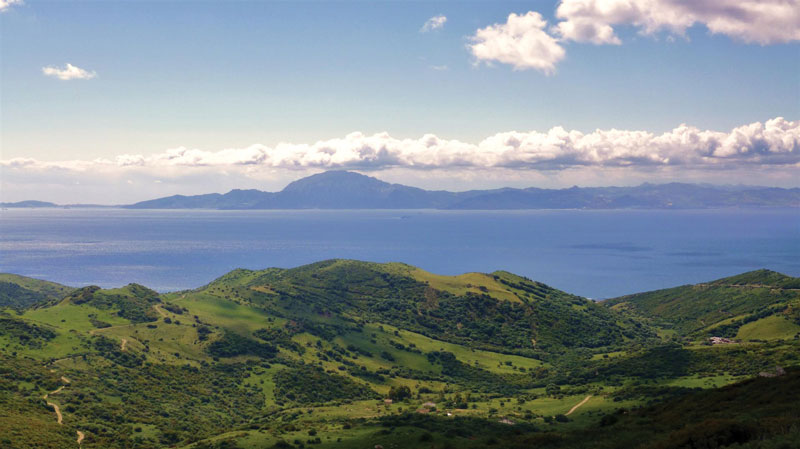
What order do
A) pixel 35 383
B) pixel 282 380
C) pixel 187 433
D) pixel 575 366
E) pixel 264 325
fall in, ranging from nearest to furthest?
pixel 187 433, pixel 35 383, pixel 282 380, pixel 575 366, pixel 264 325

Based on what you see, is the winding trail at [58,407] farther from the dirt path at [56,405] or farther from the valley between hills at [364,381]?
the valley between hills at [364,381]

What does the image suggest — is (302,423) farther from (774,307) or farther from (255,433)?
(774,307)

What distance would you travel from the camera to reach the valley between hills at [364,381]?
195ft

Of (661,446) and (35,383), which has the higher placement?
(661,446)

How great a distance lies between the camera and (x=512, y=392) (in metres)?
128

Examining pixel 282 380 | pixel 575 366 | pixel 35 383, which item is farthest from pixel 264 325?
pixel 575 366

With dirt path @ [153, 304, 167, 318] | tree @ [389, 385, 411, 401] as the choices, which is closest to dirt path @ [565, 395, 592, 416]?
tree @ [389, 385, 411, 401]

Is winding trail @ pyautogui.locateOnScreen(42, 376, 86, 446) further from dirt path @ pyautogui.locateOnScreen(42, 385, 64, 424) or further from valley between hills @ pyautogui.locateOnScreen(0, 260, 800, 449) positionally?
valley between hills @ pyautogui.locateOnScreen(0, 260, 800, 449)

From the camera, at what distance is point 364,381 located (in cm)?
14838

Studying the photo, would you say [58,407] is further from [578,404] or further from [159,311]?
[578,404]

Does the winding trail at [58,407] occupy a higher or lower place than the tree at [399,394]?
higher

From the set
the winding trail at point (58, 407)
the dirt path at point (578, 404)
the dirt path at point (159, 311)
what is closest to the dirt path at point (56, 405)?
the winding trail at point (58, 407)

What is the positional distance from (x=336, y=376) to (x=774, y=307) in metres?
142

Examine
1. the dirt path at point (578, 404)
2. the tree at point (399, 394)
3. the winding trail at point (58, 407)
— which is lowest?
the tree at point (399, 394)
